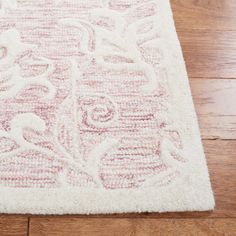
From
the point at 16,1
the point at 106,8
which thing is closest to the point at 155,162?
the point at 106,8

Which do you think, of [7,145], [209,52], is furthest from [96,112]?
[209,52]

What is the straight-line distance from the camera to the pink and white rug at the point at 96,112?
0.75 m

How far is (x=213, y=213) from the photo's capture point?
745 mm

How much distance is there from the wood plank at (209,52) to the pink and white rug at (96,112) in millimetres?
35

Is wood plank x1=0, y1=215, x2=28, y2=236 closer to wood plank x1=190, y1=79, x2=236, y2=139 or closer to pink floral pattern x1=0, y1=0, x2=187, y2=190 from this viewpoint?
pink floral pattern x1=0, y1=0, x2=187, y2=190

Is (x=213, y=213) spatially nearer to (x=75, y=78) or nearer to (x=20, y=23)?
(x=75, y=78)

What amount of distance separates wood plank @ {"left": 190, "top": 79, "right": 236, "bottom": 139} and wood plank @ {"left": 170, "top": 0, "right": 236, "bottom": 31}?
0.21m

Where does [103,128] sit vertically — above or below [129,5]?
below

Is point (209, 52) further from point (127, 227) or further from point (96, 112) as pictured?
point (127, 227)

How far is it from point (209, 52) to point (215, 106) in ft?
0.61

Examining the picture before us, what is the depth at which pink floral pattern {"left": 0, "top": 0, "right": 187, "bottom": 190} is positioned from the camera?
2.55 ft

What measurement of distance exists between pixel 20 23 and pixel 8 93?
0.80 ft

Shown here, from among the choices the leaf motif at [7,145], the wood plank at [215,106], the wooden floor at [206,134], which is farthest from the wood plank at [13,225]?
the wood plank at [215,106]

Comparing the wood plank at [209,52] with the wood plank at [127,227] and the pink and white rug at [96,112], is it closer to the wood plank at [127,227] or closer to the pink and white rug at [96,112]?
the pink and white rug at [96,112]
